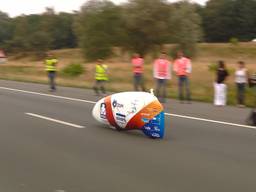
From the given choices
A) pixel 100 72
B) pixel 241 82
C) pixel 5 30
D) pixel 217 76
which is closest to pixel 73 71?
pixel 100 72

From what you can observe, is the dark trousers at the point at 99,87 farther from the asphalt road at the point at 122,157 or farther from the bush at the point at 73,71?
the bush at the point at 73,71

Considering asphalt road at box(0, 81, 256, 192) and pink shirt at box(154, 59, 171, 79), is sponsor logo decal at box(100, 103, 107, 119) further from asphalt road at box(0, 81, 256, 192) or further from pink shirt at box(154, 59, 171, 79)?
pink shirt at box(154, 59, 171, 79)

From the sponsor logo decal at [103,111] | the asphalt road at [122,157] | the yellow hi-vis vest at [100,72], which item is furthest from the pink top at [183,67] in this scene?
the sponsor logo decal at [103,111]

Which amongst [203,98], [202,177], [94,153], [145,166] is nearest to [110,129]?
[94,153]

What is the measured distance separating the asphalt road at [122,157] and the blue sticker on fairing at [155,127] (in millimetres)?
178

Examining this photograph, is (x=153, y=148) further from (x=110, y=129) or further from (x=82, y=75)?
(x=82, y=75)

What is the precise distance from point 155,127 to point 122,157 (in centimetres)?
174

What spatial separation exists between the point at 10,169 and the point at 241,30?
359 feet

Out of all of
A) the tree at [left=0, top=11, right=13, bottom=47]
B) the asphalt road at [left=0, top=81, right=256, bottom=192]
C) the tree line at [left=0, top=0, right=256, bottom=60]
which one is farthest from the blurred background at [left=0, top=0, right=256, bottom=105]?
the tree at [left=0, top=11, right=13, bottom=47]

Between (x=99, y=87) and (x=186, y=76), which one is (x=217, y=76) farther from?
(x=99, y=87)

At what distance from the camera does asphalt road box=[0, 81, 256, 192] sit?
6.75 metres

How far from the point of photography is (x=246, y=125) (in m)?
12.0

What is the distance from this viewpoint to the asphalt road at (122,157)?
6746mm

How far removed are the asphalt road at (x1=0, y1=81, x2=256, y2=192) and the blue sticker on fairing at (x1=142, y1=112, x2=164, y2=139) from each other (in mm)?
178
